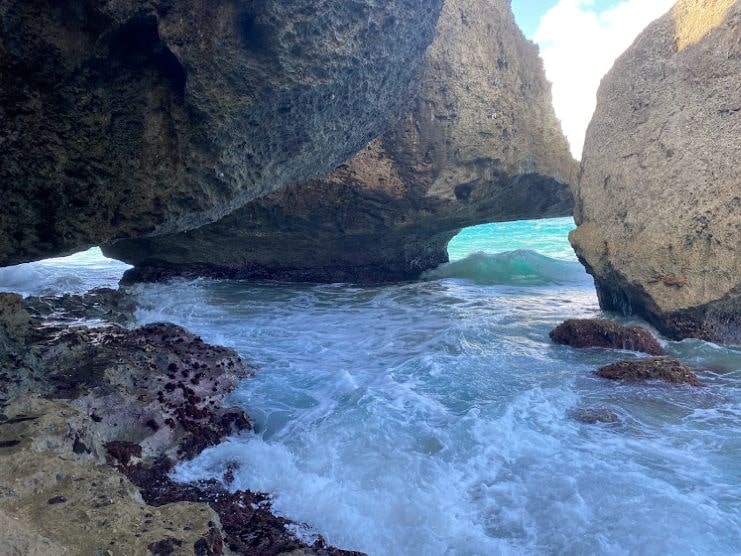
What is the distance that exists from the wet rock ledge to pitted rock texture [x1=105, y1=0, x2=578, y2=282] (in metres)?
3.36

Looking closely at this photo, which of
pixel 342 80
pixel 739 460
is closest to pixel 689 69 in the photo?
pixel 342 80

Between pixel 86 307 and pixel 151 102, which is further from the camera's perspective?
pixel 86 307

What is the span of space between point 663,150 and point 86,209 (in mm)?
7789

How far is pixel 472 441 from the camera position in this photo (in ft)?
16.9

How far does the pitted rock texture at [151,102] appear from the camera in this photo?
4883mm

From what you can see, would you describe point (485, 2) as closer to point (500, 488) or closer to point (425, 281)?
Result: point (425, 281)

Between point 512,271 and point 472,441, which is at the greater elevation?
point 512,271

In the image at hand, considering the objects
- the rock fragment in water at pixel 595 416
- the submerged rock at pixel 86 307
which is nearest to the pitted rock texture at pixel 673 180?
the rock fragment in water at pixel 595 416

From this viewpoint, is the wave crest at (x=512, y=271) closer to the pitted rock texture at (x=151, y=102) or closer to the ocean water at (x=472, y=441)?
the ocean water at (x=472, y=441)

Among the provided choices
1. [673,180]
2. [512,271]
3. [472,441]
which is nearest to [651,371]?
[472,441]

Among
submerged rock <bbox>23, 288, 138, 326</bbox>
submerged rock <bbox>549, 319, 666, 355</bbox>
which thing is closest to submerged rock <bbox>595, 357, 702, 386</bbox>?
submerged rock <bbox>549, 319, 666, 355</bbox>

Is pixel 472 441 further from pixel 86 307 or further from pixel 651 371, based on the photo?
pixel 86 307

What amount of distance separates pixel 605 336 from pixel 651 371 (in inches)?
59.7

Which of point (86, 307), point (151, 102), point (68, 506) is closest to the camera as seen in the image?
point (68, 506)
